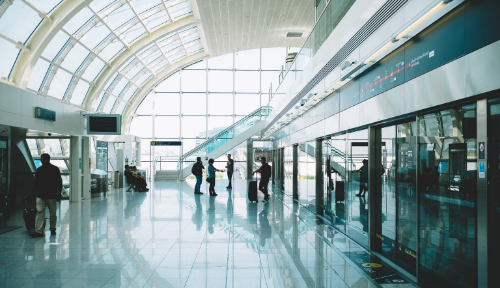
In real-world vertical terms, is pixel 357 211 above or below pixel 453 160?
below

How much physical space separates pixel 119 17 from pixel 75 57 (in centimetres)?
312

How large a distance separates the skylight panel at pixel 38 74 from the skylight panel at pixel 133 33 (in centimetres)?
448

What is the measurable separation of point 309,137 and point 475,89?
7.67 metres

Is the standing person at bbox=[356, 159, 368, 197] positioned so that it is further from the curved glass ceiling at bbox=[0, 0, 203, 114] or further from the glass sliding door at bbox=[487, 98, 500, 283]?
the curved glass ceiling at bbox=[0, 0, 203, 114]

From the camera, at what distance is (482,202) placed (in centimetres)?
331

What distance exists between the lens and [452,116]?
12.8ft

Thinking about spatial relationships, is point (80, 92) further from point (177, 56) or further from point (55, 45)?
point (177, 56)

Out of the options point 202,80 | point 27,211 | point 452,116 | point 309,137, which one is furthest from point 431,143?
point 202,80

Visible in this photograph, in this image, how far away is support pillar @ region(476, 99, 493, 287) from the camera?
3266 mm

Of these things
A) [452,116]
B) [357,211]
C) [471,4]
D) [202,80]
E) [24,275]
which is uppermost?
[202,80]

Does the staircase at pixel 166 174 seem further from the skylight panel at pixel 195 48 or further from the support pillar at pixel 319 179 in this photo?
the support pillar at pixel 319 179

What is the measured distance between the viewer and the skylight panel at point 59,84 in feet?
64.8

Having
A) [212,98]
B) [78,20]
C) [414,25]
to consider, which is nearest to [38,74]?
[78,20]

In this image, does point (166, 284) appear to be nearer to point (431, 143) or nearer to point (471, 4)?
point (431, 143)
